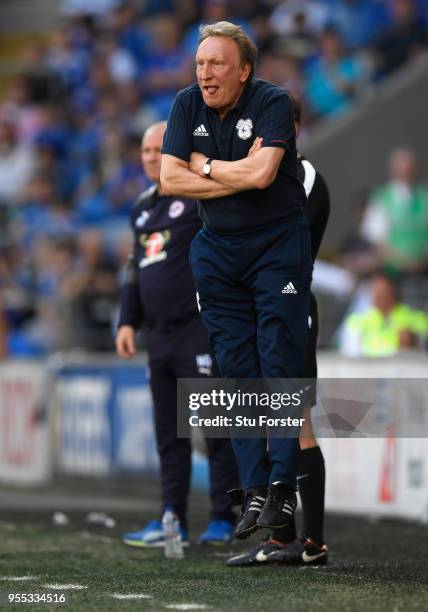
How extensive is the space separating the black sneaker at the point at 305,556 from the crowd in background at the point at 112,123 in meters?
6.14

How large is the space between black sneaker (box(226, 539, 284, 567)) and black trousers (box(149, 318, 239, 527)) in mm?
1096

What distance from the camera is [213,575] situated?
19.0ft

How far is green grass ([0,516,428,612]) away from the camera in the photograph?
4.88 m

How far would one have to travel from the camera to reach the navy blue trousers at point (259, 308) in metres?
5.61

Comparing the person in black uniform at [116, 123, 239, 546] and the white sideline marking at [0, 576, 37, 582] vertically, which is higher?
the person in black uniform at [116, 123, 239, 546]

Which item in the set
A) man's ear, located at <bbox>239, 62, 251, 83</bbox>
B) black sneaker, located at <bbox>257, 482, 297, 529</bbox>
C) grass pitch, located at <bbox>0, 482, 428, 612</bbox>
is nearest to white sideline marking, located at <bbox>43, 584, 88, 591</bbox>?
grass pitch, located at <bbox>0, 482, 428, 612</bbox>

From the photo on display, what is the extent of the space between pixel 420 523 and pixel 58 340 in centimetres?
553

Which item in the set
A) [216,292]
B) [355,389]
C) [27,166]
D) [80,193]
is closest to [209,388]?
[216,292]


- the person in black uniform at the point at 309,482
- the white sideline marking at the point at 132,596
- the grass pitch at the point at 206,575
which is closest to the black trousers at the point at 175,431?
the grass pitch at the point at 206,575

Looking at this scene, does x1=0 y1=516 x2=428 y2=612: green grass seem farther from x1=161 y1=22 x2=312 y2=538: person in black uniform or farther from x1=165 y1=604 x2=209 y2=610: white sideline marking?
x1=161 y1=22 x2=312 y2=538: person in black uniform

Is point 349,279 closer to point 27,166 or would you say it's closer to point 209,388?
point 209,388

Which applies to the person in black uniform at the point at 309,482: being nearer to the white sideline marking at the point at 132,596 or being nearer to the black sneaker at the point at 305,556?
the black sneaker at the point at 305,556

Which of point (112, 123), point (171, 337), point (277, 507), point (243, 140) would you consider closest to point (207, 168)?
point (243, 140)

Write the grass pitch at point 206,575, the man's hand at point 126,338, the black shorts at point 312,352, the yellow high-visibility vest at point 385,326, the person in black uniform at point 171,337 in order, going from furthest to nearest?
1. the yellow high-visibility vest at point 385,326
2. the man's hand at point 126,338
3. the person in black uniform at point 171,337
4. the black shorts at point 312,352
5. the grass pitch at point 206,575
